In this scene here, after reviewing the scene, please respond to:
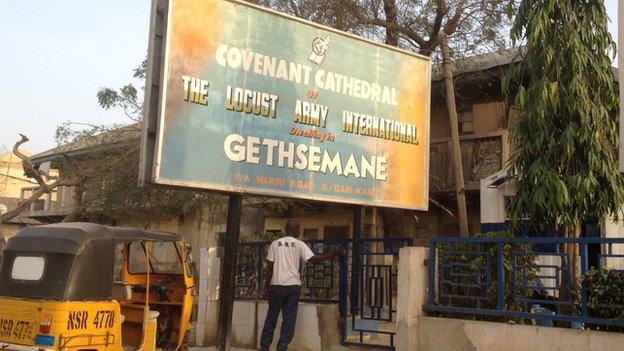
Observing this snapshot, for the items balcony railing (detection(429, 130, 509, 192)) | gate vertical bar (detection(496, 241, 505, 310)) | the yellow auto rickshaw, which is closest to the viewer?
the yellow auto rickshaw

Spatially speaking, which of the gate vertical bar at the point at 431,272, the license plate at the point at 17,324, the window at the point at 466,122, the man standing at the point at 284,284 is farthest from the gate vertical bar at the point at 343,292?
the window at the point at 466,122

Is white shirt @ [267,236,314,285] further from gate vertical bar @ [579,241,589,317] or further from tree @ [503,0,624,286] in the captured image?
gate vertical bar @ [579,241,589,317]

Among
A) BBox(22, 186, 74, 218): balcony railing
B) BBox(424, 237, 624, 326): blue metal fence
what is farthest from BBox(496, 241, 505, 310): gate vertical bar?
BBox(22, 186, 74, 218): balcony railing

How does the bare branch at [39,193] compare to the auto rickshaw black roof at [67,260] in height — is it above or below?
above

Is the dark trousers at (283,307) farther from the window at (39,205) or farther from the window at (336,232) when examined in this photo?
the window at (39,205)

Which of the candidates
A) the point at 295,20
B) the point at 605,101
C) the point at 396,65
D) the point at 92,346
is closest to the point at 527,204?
the point at 605,101

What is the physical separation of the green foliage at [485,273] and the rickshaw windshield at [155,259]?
3.65m

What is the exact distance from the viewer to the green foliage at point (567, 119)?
8.95 m

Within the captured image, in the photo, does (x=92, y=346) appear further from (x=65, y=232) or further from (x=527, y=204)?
(x=527, y=204)

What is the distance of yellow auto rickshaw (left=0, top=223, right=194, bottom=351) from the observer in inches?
293

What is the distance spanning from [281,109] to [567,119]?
12.4 ft

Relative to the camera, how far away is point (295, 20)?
397 inches

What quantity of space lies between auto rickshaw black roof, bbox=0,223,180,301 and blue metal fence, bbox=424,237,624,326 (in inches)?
158

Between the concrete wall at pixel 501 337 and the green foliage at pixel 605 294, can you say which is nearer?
the concrete wall at pixel 501 337
